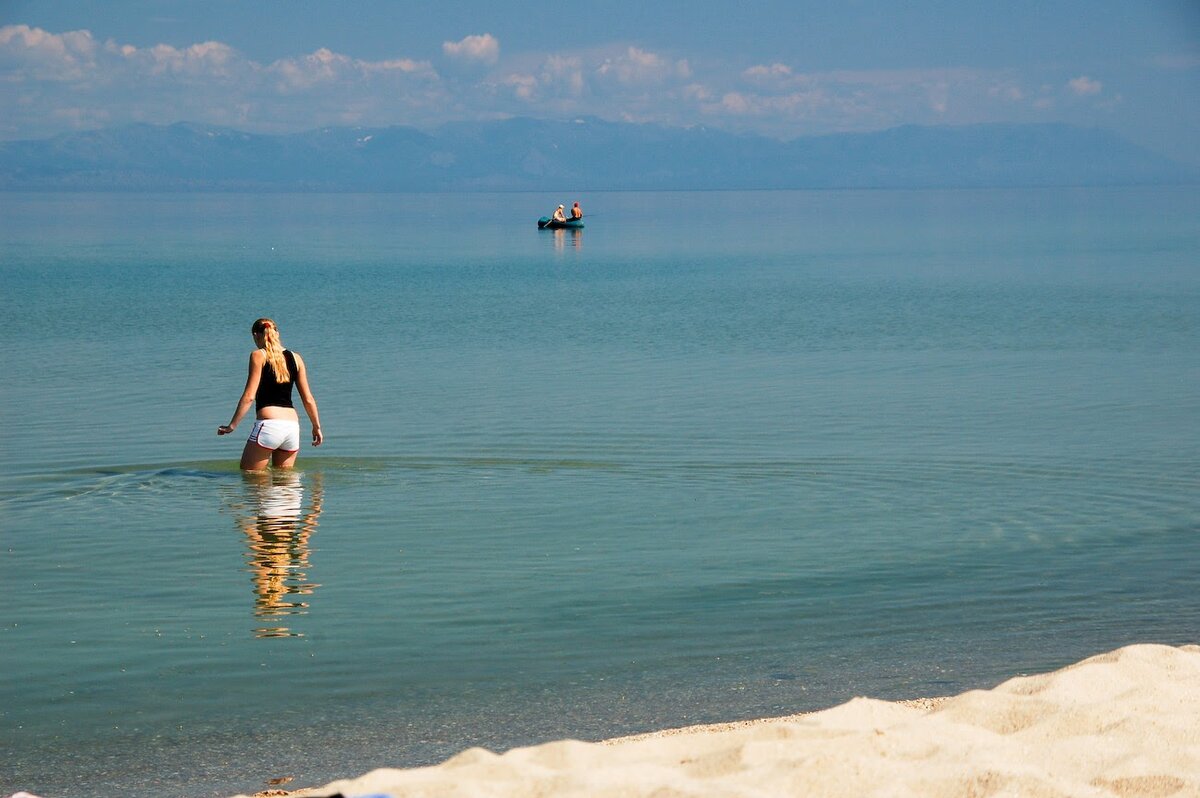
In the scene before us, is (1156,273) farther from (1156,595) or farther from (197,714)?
(197,714)

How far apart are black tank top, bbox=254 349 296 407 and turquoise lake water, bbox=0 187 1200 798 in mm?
1003

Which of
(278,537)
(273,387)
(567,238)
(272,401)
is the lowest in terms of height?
(278,537)

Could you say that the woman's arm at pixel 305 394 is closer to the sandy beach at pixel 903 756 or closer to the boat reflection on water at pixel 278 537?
the boat reflection on water at pixel 278 537

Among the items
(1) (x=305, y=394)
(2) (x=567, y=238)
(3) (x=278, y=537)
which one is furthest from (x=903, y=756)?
(2) (x=567, y=238)

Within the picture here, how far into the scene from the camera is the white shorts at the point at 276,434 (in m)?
14.1

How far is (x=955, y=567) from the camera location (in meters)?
11.3

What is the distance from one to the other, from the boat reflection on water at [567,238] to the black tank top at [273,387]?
66.9 meters

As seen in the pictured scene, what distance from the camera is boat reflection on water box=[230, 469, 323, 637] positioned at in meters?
9.98

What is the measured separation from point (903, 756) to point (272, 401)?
373 inches

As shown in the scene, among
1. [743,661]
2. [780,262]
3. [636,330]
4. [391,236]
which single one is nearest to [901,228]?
[391,236]

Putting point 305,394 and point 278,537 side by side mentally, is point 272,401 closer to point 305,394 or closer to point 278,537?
point 305,394

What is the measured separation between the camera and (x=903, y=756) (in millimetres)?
5812

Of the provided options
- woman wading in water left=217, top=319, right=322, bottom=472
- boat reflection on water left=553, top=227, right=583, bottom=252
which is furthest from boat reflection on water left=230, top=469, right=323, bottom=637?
boat reflection on water left=553, top=227, right=583, bottom=252

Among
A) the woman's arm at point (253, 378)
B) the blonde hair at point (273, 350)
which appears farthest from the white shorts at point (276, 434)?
the blonde hair at point (273, 350)
